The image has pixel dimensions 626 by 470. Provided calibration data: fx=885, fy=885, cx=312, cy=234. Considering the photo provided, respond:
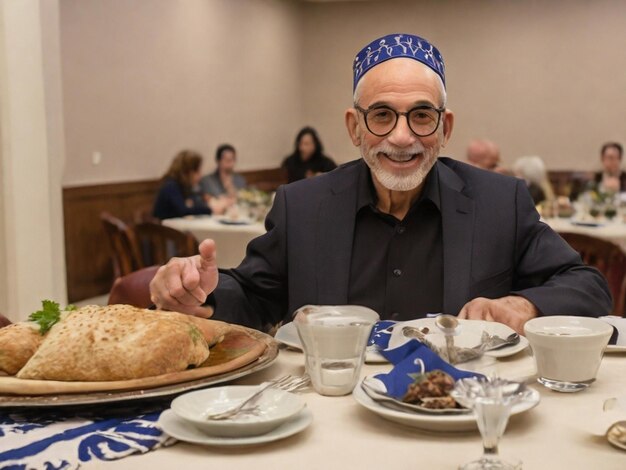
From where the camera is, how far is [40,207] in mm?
5012

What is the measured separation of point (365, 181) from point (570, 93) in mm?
9784

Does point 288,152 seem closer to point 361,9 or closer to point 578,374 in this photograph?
point 361,9

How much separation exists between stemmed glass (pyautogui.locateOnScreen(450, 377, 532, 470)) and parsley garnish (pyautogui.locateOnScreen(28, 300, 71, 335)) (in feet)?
2.37

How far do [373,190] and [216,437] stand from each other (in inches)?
47.8

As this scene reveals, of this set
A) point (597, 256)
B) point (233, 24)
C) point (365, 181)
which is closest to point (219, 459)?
point (365, 181)

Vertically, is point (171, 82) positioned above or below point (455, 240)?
above

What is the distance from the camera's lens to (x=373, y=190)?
231 cm

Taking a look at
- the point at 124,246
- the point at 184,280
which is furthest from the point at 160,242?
the point at 184,280

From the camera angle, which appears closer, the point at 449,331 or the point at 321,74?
the point at 449,331

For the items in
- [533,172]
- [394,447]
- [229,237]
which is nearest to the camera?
[394,447]

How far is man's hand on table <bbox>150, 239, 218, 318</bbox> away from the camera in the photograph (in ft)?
5.68

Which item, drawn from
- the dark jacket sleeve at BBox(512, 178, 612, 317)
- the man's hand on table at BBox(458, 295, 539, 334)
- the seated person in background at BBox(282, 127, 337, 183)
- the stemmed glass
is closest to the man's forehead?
the dark jacket sleeve at BBox(512, 178, 612, 317)

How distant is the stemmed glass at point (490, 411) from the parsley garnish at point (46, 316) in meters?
0.72

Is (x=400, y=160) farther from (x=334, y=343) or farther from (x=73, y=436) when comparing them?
(x=73, y=436)
